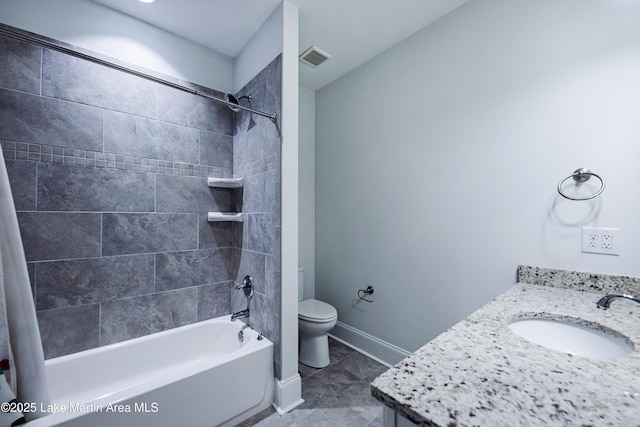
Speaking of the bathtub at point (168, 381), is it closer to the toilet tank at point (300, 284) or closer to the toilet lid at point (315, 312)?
the toilet lid at point (315, 312)

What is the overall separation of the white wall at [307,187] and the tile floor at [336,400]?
830 millimetres

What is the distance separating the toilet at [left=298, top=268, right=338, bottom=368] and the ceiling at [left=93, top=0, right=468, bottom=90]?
7.12 feet

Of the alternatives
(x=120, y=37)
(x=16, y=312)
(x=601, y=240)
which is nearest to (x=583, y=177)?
(x=601, y=240)

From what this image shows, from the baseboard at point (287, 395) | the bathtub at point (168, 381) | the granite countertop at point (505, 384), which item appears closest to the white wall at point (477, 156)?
the granite countertop at point (505, 384)

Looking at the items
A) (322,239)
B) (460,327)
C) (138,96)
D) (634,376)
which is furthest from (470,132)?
(138,96)

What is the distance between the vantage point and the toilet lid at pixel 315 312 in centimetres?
210

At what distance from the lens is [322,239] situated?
278 cm

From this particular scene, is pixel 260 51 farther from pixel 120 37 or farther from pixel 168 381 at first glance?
pixel 168 381

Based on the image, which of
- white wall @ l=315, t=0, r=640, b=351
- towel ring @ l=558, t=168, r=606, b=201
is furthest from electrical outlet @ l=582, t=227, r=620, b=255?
towel ring @ l=558, t=168, r=606, b=201

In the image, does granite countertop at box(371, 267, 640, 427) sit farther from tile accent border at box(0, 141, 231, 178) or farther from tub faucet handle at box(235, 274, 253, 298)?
tile accent border at box(0, 141, 231, 178)

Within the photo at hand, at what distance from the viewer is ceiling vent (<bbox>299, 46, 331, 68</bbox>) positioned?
215cm

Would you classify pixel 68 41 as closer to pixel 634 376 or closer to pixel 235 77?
pixel 235 77

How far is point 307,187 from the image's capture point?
282cm

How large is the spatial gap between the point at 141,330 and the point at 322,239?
166 centimetres
